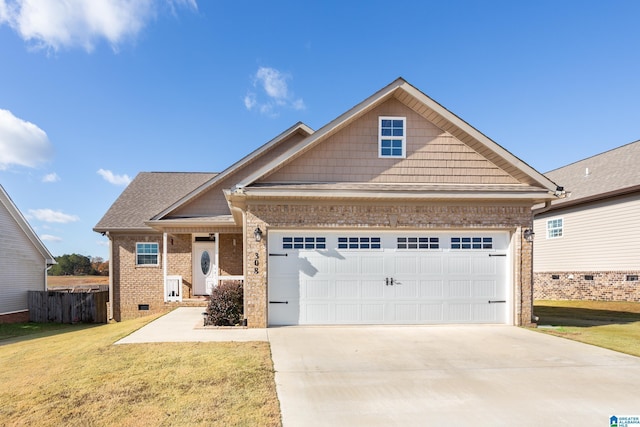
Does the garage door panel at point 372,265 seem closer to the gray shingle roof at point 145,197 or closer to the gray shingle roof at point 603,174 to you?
the gray shingle roof at point 145,197

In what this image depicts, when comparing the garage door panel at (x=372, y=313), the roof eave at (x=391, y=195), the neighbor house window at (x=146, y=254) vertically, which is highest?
the roof eave at (x=391, y=195)

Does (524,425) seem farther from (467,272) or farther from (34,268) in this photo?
(34,268)

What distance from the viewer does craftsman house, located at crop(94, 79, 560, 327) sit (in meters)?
10.4

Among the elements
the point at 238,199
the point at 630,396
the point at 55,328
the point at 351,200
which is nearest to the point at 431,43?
the point at 351,200

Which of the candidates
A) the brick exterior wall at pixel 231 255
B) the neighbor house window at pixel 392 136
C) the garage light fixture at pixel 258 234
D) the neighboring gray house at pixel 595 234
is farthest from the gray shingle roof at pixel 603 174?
the brick exterior wall at pixel 231 255

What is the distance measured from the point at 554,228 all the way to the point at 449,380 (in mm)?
19919

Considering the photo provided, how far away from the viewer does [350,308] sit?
1067 centimetres

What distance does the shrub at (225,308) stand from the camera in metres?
10.6

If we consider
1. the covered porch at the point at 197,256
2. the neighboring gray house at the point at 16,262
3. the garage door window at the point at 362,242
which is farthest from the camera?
the neighboring gray house at the point at 16,262

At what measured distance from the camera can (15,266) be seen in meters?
17.4

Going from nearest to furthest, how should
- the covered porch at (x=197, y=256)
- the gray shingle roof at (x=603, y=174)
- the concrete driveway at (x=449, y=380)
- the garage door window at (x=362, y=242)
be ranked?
1. the concrete driveway at (x=449, y=380)
2. the garage door window at (x=362, y=242)
3. the covered porch at (x=197, y=256)
4. the gray shingle roof at (x=603, y=174)

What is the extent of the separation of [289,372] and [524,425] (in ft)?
11.4

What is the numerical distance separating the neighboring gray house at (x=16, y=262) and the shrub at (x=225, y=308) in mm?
11514

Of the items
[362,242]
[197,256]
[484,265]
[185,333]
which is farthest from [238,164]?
[484,265]
